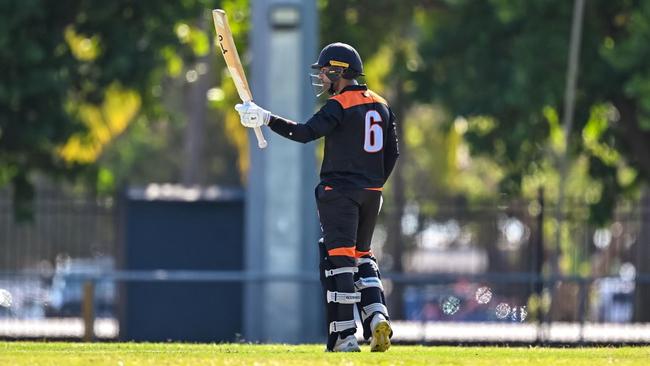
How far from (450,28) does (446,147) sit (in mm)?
10393

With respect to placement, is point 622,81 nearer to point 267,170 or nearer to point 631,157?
point 631,157

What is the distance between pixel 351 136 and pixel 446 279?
868 cm

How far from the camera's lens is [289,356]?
35.2 ft

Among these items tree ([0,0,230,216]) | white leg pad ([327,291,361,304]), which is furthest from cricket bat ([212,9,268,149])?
tree ([0,0,230,216])

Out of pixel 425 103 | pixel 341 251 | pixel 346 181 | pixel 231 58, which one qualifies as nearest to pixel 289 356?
pixel 341 251

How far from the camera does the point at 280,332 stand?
20.2 metres

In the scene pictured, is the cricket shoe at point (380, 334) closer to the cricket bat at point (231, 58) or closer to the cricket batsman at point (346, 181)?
the cricket batsman at point (346, 181)

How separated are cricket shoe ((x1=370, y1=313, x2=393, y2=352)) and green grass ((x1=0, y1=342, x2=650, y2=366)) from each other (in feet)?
0.20

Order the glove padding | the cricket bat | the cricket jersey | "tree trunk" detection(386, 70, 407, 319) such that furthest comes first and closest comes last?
"tree trunk" detection(386, 70, 407, 319)
the cricket bat
the cricket jersey
the glove padding

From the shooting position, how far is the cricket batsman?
11.4 metres

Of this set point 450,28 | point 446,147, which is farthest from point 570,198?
point 446,147

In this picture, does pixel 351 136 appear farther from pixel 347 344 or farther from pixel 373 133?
pixel 347 344

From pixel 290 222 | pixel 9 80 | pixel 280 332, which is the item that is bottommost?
pixel 280 332

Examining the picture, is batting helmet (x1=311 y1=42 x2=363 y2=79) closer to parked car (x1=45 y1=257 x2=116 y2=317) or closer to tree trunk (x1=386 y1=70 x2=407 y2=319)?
parked car (x1=45 y1=257 x2=116 y2=317)
